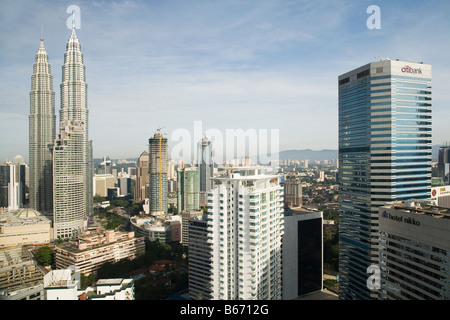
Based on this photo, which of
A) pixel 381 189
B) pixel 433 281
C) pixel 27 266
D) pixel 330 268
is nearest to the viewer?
pixel 433 281

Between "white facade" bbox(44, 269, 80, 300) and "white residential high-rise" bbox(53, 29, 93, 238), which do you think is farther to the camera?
"white residential high-rise" bbox(53, 29, 93, 238)

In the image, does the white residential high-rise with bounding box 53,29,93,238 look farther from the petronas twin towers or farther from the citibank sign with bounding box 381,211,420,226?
the citibank sign with bounding box 381,211,420,226

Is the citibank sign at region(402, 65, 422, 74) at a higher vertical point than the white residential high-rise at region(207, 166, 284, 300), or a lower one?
→ higher

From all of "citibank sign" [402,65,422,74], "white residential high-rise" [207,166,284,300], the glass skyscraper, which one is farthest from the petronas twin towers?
"citibank sign" [402,65,422,74]

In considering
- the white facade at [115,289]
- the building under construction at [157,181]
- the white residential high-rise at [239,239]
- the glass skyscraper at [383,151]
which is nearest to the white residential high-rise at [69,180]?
the building under construction at [157,181]

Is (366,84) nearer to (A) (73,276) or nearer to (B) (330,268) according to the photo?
(B) (330,268)

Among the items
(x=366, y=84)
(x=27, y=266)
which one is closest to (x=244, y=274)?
(x=366, y=84)

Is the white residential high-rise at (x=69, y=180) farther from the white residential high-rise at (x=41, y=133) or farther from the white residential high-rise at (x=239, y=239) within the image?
the white residential high-rise at (x=239, y=239)

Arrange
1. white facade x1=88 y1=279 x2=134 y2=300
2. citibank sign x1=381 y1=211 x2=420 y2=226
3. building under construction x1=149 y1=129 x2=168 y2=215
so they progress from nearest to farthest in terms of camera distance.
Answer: citibank sign x1=381 y1=211 x2=420 y2=226, white facade x1=88 y1=279 x2=134 y2=300, building under construction x1=149 y1=129 x2=168 y2=215
